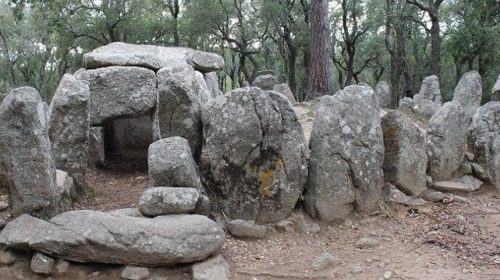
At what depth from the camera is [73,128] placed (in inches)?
221

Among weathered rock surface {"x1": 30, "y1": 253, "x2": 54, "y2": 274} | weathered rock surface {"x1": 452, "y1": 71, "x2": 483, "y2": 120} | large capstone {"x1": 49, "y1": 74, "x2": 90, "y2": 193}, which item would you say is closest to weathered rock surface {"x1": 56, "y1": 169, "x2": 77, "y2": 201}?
large capstone {"x1": 49, "y1": 74, "x2": 90, "y2": 193}

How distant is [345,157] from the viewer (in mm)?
5559

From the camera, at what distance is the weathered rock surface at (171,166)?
191 inches

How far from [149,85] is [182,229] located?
3.19m

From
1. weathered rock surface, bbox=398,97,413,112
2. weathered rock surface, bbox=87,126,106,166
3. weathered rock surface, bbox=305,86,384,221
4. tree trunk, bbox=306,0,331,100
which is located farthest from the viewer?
weathered rock surface, bbox=398,97,413,112

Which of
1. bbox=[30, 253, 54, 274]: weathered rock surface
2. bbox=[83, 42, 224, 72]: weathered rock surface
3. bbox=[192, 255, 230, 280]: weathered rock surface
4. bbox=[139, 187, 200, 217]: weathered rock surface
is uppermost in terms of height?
bbox=[83, 42, 224, 72]: weathered rock surface

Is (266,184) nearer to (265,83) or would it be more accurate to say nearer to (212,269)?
(212,269)

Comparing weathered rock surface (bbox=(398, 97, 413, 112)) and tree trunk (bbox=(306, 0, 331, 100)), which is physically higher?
tree trunk (bbox=(306, 0, 331, 100))

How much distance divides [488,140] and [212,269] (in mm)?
4927

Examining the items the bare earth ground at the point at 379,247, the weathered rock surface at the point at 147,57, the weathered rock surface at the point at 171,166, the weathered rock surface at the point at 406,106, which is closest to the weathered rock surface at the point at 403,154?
the bare earth ground at the point at 379,247

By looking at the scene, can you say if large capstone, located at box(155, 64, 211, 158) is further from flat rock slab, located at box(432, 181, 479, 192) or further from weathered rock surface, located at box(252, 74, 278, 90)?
weathered rock surface, located at box(252, 74, 278, 90)

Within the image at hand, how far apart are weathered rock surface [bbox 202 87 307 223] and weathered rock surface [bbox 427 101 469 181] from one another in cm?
237

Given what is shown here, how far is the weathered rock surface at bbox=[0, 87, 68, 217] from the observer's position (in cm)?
448

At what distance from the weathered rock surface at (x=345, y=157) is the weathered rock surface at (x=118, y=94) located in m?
2.67
